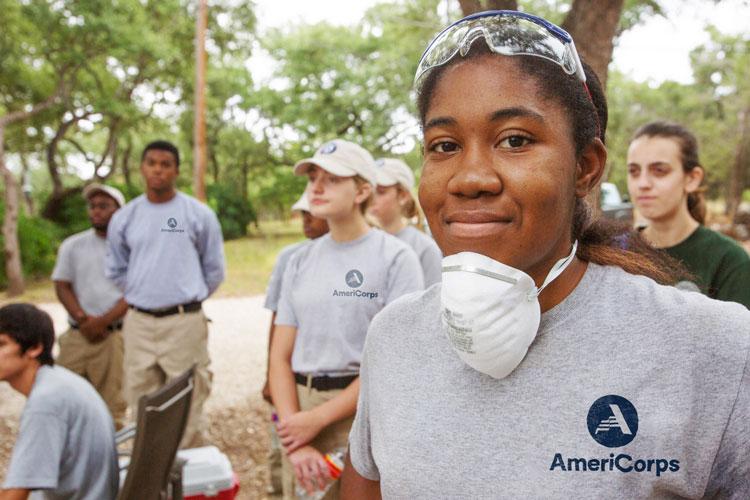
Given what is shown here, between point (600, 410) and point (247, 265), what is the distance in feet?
62.2

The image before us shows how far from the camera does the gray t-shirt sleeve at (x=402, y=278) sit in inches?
110

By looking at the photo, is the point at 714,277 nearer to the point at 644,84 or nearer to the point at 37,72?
the point at 37,72

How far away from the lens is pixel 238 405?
21.4 ft

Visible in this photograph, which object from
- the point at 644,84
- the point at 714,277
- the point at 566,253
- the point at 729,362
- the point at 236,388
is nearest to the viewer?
the point at 729,362

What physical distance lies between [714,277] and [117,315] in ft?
14.3

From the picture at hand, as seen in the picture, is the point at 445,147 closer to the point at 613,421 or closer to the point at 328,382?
the point at 613,421

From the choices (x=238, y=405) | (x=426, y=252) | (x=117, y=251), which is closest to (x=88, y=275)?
(x=117, y=251)

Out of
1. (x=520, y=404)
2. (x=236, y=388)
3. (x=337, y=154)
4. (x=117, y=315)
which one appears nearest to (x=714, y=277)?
(x=520, y=404)

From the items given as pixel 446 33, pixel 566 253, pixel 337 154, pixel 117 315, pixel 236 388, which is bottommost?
pixel 236 388

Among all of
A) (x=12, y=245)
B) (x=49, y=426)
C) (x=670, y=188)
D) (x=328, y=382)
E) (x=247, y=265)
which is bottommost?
(x=247, y=265)

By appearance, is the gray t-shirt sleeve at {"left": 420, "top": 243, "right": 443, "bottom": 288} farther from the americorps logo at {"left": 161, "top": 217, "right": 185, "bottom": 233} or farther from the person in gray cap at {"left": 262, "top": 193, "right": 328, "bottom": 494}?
the americorps logo at {"left": 161, "top": 217, "right": 185, "bottom": 233}

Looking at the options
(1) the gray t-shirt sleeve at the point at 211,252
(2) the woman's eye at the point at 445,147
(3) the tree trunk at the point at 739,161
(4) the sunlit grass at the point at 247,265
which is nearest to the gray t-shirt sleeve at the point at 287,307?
(2) the woman's eye at the point at 445,147

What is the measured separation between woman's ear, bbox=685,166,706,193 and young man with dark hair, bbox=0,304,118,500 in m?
2.76

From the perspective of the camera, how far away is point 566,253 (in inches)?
44.0
